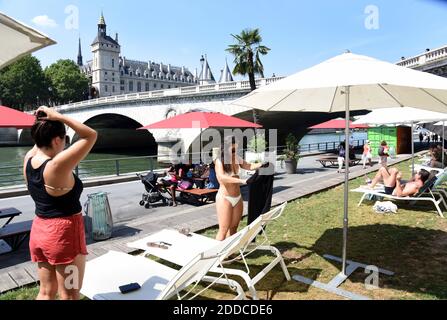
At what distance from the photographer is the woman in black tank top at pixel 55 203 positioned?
2.52 meters

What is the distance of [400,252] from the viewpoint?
514 centimetres

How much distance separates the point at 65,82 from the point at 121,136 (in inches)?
1491

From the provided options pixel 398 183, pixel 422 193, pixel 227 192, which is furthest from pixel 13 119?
pixel 422 193

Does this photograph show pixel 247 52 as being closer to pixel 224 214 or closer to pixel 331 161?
pixel 331 161

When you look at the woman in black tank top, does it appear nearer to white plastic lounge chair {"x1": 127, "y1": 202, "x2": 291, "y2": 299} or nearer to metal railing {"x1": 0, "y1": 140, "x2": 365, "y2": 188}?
white plastic lounge chair {"x1": 127, "y1": 202, "x2": 291, "y2": 299}

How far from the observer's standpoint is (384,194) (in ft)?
25.3

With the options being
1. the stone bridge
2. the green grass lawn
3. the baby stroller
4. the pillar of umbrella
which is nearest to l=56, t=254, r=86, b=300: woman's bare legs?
the green grass lawn

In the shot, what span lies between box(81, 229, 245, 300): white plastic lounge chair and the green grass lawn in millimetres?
646

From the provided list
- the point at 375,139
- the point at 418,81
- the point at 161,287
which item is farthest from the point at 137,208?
the point at 375,139

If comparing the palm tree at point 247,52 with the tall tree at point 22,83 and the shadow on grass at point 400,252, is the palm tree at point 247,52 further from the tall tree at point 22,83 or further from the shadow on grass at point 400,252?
the tall tree at point 22,83

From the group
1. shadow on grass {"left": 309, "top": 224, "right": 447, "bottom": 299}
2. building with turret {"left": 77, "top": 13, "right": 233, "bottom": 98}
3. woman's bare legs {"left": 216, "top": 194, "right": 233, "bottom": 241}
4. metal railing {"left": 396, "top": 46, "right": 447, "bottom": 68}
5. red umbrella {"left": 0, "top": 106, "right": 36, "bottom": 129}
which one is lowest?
shadow on grass {"left": 309, "top": 224, "right": 447, "bottom": 299}

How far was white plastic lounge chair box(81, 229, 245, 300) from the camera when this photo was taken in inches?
113

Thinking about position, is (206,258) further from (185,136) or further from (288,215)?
(185,136)

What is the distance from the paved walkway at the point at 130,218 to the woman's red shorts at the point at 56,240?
1864 mm
